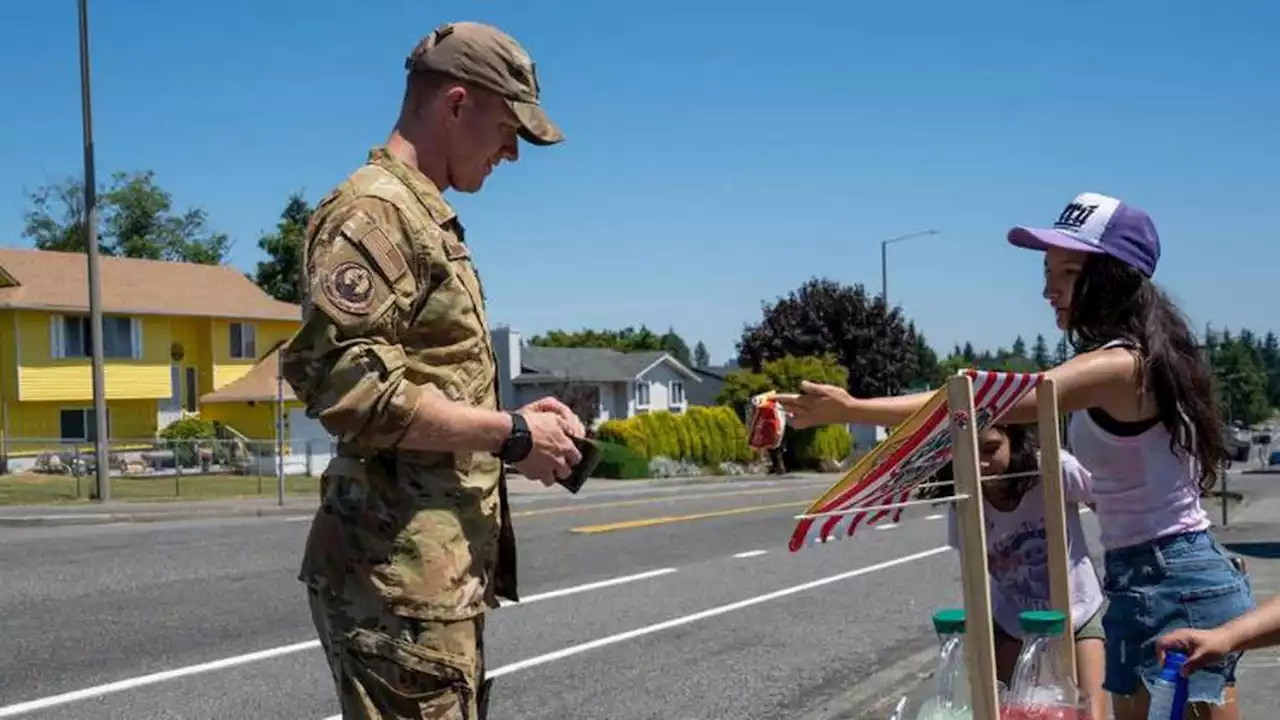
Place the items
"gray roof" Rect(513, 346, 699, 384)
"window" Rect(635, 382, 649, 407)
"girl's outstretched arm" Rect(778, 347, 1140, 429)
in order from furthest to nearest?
1. "window" Rect(635, 382, 649, 407)
2. "gray roof" Rect(513, 346, 699, 384)
3. "girl's outstretched arm" Rect(778, 347, 1140, 429)

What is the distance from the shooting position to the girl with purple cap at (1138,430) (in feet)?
10.3

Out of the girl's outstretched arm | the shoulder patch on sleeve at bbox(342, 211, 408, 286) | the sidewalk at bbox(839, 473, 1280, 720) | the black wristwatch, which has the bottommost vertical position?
the sidewalk at bbox(839, 473, 1280, 720)

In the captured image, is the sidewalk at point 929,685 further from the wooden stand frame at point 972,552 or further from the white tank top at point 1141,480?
the wooden stand frame at point 972,552

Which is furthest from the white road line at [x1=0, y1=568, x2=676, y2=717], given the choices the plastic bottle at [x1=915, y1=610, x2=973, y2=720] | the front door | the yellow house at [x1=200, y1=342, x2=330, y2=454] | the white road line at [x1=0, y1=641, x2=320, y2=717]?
the front door

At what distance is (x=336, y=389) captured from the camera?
2502mm

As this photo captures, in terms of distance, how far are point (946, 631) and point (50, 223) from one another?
2867 inches

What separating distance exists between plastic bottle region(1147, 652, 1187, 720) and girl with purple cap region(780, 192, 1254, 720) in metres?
0.43

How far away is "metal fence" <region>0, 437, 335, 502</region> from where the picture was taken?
30.9m

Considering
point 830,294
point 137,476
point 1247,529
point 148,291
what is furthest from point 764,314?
point 1247,529

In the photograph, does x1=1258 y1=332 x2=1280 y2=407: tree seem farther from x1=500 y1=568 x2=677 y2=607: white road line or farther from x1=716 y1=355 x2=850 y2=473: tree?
x1=500 y1=568 x2=677 y2=607: white road line

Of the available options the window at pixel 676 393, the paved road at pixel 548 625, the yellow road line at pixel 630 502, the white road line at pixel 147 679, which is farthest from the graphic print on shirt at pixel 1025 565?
the window at pixel 676 393

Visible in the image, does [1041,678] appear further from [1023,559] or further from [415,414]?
[1023,559]

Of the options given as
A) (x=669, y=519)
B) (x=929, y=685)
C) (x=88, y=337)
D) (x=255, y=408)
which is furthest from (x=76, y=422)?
(x=929, y=685)

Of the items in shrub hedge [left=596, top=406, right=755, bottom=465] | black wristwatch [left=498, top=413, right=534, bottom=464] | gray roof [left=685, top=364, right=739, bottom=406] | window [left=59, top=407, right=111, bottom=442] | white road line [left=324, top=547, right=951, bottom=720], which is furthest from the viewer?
gray roof [left=685, top=364, right=739, bottom=406]
